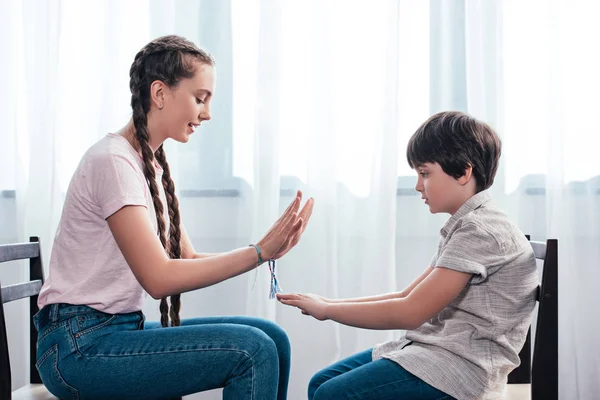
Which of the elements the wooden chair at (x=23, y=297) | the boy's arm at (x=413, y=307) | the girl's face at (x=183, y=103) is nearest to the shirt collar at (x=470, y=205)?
the boy's arm at (x=413, y=307)

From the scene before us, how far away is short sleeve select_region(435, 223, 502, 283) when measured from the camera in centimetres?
123

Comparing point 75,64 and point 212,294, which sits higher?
point 75,64

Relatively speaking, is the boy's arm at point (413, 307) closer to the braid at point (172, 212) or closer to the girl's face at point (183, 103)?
the braid at point (172, 212)

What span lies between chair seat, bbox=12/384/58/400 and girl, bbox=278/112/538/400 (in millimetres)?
566

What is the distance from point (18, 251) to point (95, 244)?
36cm

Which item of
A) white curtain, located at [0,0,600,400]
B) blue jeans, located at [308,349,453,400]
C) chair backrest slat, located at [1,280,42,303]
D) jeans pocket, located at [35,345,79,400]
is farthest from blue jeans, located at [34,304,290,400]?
white curtain, located at [0,0,600,400]

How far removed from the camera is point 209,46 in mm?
2242

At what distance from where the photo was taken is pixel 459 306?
129 centimetres

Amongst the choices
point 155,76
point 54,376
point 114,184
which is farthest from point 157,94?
point 54,376

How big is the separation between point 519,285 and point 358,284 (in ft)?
3.27

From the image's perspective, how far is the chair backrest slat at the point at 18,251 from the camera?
1.46m

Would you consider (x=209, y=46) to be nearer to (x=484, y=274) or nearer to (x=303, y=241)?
(x=303, y=241)

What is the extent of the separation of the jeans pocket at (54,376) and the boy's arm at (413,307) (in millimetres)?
522

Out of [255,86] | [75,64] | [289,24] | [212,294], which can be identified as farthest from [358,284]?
[75,64]
